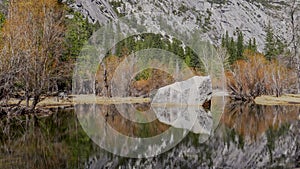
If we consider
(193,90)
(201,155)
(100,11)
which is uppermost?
(100,11)

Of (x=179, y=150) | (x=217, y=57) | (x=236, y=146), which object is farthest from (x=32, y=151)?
(x=217, y=57)

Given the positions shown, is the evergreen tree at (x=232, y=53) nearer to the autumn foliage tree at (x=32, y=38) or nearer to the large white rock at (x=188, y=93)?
the large white rock at (x=188, y=93)

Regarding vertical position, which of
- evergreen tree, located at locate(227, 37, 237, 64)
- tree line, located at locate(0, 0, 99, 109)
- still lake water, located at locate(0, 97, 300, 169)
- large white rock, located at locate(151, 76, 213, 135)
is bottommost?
still lake water, located at locate(0, 97, 300, 169)

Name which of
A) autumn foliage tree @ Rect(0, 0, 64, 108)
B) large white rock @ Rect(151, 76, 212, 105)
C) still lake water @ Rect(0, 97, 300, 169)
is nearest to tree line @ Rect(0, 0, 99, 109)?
autumn foliage tree @ Rect(0, 0, 64, 108)

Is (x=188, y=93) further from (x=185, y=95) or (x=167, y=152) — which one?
(x=167, y=152)

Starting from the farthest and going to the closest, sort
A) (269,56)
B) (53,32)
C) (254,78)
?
(269,56) < (254,78) < (53,32)

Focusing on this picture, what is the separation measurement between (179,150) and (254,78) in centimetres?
2730

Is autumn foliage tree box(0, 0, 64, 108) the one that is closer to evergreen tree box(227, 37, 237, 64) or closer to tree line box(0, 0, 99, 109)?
tree line box(0, 0, 99, 109)

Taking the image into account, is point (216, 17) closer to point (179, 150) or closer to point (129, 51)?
point (129, 51)

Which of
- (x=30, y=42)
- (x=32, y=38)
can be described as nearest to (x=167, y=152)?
(x=30, y=42)

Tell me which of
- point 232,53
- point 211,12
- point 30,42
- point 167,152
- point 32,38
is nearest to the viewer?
point 167,152

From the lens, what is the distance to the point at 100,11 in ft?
268

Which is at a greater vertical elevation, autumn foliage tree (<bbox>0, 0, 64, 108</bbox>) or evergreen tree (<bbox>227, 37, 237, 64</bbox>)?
evergreen tree (<bbox>227, 37, 237, 64</bbox>)

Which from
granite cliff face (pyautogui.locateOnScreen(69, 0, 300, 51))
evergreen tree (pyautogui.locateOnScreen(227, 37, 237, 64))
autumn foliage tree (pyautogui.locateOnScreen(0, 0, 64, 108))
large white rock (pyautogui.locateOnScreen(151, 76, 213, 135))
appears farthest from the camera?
granite cliff face (pyautogui.locateOnScreen(69, 0, 300, 51))
